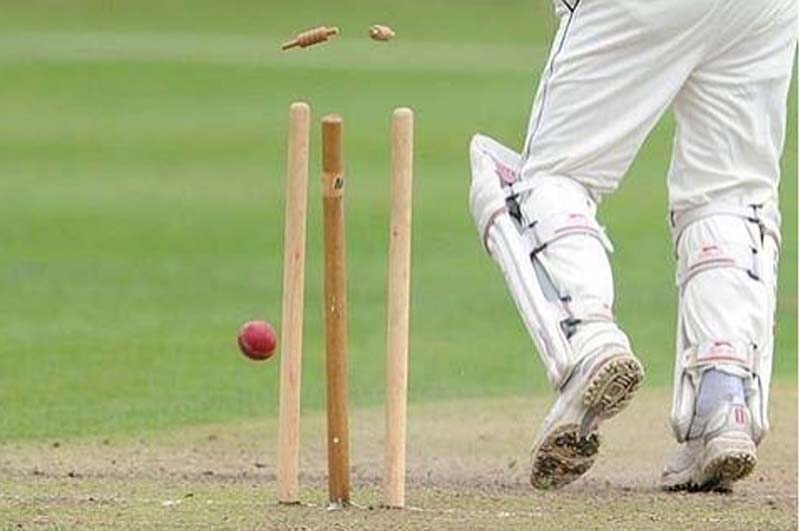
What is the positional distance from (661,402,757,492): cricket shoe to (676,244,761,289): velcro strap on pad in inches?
14.1

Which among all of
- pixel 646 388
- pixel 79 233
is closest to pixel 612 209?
pixel 79 233

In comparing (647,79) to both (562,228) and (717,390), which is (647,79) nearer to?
(562,228)

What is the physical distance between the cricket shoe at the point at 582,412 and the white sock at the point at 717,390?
436mm

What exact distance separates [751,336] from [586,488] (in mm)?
580

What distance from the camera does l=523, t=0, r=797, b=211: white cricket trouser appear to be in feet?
20.4

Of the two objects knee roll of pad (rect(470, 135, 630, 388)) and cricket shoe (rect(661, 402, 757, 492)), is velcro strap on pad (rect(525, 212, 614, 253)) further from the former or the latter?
cricket shoe (rect(661, 402, 757, 492))

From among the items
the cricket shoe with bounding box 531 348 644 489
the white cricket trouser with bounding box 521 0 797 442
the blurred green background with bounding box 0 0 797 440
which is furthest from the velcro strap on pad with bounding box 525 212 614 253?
the blurred green background with bounding box 0 0 797 440

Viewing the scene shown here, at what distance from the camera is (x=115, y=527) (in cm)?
548

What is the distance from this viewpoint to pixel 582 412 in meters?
6.02

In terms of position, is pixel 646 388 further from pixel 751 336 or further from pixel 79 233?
pixel 79 233

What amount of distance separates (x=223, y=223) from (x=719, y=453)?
8.73 meters

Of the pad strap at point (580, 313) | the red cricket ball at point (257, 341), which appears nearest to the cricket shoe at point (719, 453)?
the pad strap at point (580, 313)

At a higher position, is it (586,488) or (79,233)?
(79,233)

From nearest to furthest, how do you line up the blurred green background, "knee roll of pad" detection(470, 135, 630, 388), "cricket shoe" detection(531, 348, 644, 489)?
"cricket shoe" detection(531, 348, 644, 489) < "knee roll of pad" detection(470, 135, 630, 388) < the blurred green background
